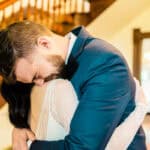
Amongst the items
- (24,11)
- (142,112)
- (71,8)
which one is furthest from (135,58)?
(142,112)

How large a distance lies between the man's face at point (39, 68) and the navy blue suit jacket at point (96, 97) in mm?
67

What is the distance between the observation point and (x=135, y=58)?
14.9ft

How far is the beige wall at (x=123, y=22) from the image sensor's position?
165 inches

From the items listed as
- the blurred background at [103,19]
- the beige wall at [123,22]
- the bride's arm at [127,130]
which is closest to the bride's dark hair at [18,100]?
the bride's arm at [127,130]

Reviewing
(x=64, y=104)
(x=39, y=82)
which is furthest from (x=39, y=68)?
(x=64, y=104)

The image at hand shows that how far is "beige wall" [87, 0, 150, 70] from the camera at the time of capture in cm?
419

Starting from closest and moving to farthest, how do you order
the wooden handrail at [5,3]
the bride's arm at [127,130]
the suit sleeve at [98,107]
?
the suit sleeve at [98,107] < the bride's arm at [127,130] < the wooden handrail at [5,3]

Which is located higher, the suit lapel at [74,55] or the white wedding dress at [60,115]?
the suit lapel at [74,55]

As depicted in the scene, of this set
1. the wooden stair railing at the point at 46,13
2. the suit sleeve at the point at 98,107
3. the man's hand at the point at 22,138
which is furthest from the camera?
the wooden stair railing at the point at 46,13

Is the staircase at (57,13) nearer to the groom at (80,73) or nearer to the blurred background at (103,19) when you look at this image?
the blurred background at (103,19)

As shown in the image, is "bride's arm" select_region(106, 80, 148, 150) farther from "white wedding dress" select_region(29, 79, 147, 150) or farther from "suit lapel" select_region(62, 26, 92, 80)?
"suit lapel" select_region(62, 26, 92, 80)

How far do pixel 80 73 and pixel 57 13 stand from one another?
317 centimetres

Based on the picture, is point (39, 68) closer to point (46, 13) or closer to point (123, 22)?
point (46, 13)

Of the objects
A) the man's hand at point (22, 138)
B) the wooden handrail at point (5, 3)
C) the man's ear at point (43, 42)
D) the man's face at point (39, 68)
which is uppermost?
the wooden handrail at point (5, 3)
